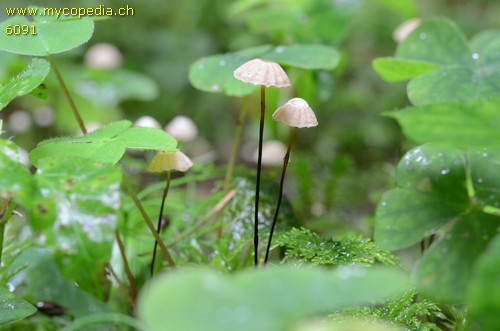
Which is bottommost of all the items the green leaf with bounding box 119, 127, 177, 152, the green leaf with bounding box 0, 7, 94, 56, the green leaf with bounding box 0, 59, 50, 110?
the green leaf with bounding box 119, 127, 177, 152

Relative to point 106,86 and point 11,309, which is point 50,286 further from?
point 106,86

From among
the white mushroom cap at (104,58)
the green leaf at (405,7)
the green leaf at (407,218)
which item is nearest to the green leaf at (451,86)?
the green leaf at (407,218)

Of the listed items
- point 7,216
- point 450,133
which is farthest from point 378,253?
point 7,216

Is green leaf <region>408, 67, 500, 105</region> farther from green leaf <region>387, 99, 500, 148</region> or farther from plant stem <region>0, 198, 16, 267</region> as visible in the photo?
plant stem <region>0, 198, 16, 267</region>

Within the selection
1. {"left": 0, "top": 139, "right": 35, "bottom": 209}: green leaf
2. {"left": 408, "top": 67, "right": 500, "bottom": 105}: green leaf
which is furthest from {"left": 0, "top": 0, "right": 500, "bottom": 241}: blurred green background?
{"left": 0, "top": 139, "right": 35, "bottom": 209}: green leaf

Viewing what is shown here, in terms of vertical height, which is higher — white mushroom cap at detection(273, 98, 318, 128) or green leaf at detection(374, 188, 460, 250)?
white mushroom cap at detection(273, 98, 318, 128)

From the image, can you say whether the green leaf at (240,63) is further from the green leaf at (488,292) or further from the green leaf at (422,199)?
the green leaf at (488,292)
